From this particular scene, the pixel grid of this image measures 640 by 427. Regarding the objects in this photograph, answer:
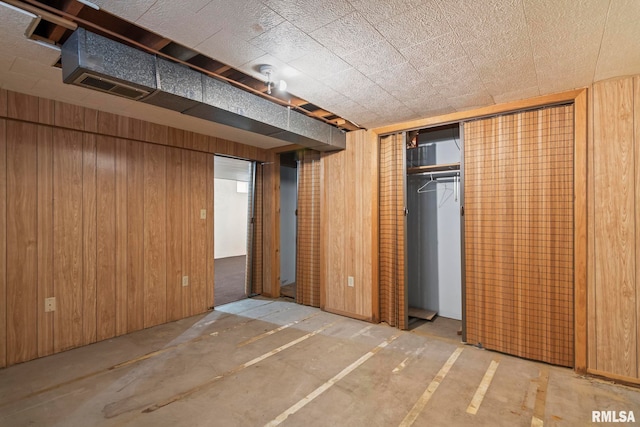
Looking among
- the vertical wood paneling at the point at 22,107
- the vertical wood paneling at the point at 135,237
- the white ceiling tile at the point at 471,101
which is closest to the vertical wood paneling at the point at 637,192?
the white ceiling tile at the point at 471,101

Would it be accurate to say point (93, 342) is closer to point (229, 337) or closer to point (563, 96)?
point (229, 337)

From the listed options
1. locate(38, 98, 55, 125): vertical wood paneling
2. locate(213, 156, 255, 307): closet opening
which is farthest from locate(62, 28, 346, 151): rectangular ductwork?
locate(213, 156, 255, 307): closet opening

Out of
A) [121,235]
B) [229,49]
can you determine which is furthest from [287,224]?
[229,49]

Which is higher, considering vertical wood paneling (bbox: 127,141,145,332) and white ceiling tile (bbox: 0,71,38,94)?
white ceiling tile (bbox: 0,71,38,94)

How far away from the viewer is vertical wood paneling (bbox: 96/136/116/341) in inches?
A: 115

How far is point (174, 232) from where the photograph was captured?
350cm

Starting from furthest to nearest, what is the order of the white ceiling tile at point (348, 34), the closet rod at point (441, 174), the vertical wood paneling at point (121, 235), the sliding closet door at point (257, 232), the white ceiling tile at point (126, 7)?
the sliding closet door at point (257, 232) < the closet rod at point (441, 174) < the vertical wood paneling at point (121, 235) < the white ceiling tile at point (348, 34) < the white ceiling tile at point (126, 7)

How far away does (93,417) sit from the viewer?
70.9 inches

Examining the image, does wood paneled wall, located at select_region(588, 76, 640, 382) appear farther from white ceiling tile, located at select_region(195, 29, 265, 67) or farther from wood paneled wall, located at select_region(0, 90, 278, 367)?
wood paneled wall, located at select_region(0, 90, 278, 367)

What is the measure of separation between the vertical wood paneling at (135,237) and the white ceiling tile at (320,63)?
85.6 inches

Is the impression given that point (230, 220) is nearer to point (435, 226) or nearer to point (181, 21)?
point (435, 226)

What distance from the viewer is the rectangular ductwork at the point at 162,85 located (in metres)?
1.66

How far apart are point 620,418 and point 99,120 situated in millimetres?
4578

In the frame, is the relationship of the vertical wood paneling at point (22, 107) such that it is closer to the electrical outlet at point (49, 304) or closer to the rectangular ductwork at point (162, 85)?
the rectangular ductwork at point (162, 85)
